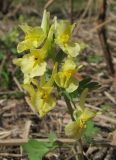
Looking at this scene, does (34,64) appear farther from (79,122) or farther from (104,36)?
(104,36)

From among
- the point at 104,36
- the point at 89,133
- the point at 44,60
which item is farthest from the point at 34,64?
the point at 104,36

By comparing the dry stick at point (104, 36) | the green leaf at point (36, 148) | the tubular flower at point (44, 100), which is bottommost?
the dry stick at point (104, 36)

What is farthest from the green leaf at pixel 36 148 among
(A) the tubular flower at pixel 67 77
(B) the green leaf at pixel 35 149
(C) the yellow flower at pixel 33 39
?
(C) the yellow flower at pixel 33 39

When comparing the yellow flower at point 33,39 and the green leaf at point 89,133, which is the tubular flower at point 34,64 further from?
the green leaf at point 89,133

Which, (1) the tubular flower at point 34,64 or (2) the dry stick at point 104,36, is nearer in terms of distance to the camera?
(1) the tubular flower at point 34,64

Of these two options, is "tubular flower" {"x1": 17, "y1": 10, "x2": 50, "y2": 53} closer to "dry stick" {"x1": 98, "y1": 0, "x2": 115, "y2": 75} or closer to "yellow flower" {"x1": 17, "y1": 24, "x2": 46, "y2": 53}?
"yellow flower" {"x1": 17, "y1": 24, "x2": 46, "y2": 53}

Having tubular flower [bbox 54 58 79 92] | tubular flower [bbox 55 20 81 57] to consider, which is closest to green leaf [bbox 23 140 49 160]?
tubular flower [bbox 54 58 79 92]

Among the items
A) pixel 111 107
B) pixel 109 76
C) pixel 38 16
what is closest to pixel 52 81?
pixel 111 107
